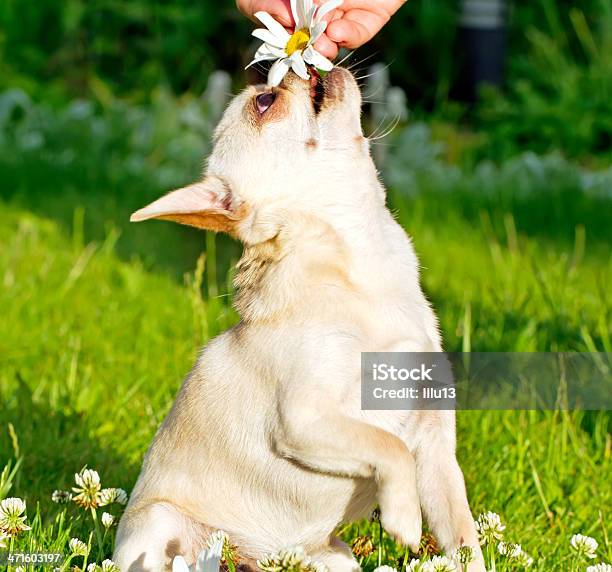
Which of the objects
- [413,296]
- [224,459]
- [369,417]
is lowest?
[224,459]

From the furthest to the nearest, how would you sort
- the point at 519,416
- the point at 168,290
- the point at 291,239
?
the point at 168,290 → the point at 519,416 → the point at 291,239

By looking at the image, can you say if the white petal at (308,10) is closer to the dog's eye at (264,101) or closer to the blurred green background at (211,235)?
the dog's eye at (264,101)

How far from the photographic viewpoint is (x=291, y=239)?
10.4ft

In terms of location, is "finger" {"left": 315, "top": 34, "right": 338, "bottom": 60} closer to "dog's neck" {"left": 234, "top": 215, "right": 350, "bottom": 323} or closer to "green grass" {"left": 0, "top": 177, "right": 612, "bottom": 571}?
"dog's neck" {"left": 234, "top": 215, "right": 350, "bottom": 323}

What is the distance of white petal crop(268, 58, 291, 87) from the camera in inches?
129

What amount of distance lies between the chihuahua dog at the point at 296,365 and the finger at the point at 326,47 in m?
0.14

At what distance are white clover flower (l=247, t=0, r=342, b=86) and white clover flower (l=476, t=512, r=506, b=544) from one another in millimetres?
1302

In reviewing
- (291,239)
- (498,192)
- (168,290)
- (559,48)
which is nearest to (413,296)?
(291,239)

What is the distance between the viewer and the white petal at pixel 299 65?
325cm

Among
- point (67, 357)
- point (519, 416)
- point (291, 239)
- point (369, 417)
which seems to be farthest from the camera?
point (67, 357)

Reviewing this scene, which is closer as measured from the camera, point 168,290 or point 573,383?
point 573,383

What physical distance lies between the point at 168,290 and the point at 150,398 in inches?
53.5

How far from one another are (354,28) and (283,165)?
69cm

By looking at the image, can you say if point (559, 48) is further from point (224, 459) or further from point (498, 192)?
point (224, 459)
